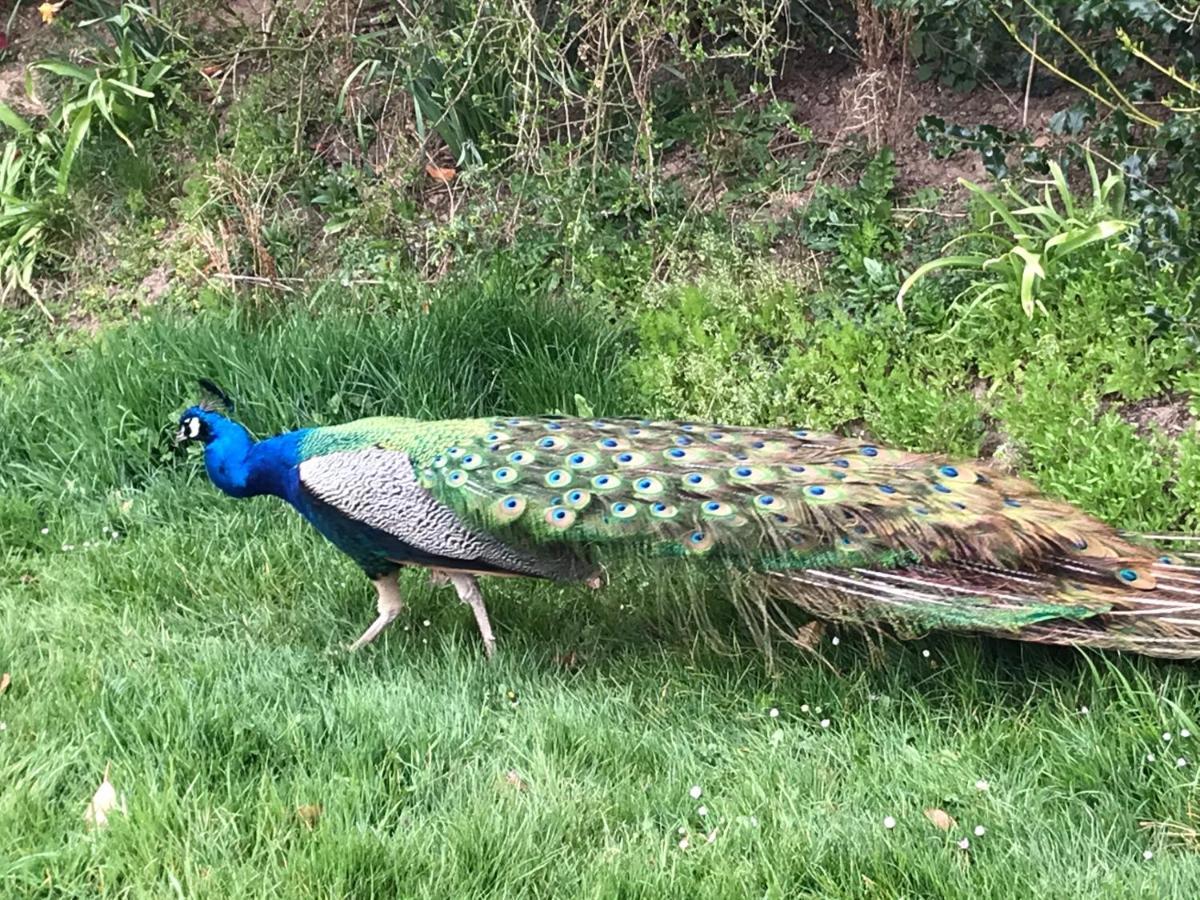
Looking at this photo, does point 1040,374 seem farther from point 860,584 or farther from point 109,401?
point 109,401

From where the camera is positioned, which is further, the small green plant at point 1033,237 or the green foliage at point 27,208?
the green foliage at point 27,208

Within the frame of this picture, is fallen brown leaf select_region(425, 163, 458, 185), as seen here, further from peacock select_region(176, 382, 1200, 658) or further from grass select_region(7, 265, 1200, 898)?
peacock select_region(176, 382, 1200, 658)

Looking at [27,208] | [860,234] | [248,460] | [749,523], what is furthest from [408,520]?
[27,208]

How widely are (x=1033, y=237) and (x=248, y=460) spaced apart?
2.83 meters

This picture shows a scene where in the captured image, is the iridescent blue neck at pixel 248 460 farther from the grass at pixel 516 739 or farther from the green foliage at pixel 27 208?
the green foliage at pixel 27 208

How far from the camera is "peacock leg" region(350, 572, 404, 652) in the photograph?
3.12 m

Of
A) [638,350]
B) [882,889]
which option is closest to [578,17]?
[638,350]

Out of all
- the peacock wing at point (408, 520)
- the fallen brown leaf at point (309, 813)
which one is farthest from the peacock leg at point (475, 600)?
the fallen brown leaf at point (309, 813)

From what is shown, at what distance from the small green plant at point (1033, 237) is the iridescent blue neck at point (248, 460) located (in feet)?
7.33

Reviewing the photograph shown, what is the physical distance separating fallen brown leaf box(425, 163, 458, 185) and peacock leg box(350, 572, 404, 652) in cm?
296

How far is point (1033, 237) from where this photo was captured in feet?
13.5

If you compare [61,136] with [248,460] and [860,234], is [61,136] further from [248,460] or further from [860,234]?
[860,234]

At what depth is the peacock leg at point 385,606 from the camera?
312 cm

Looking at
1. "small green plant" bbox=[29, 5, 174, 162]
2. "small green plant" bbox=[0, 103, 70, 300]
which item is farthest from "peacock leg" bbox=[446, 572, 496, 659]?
"small green plant" bbox=[29, 5, 174, 162]
